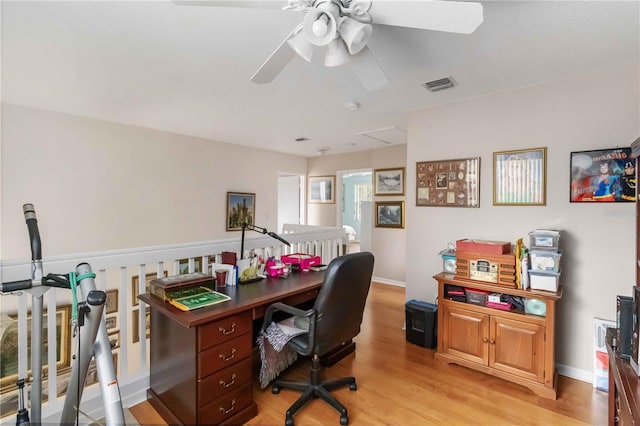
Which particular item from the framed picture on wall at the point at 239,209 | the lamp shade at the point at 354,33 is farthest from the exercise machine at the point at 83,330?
the framed picture on wall at the point at 239,209

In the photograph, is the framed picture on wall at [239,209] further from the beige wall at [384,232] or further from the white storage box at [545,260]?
the white storage box at [545,260]

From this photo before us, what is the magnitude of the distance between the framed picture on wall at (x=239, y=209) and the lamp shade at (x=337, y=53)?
3.94 meters

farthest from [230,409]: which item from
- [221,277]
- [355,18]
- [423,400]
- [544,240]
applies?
[544,240]

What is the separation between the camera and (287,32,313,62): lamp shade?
1.45 m

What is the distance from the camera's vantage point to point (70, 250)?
354cm

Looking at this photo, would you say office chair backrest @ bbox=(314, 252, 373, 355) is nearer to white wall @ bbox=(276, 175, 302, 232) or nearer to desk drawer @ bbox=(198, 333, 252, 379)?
desk drawer @ bbox=(198, 333, 252, 379)

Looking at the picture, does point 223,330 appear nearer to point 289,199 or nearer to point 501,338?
point 501,338

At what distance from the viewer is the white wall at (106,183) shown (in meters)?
3.19

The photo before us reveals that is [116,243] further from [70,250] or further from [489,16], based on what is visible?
[489,16]

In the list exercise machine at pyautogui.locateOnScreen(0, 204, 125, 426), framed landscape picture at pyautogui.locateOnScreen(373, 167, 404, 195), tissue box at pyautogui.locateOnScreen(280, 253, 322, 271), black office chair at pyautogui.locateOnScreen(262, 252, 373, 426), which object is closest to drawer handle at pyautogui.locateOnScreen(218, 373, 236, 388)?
black office chair at pyautogui.locateOnScreen(262, 252, 373, 426)

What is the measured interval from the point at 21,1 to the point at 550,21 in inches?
114

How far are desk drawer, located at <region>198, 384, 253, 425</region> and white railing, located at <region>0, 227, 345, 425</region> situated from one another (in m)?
0.70

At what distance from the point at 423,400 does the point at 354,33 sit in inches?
93.2

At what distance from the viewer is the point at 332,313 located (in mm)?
1829
